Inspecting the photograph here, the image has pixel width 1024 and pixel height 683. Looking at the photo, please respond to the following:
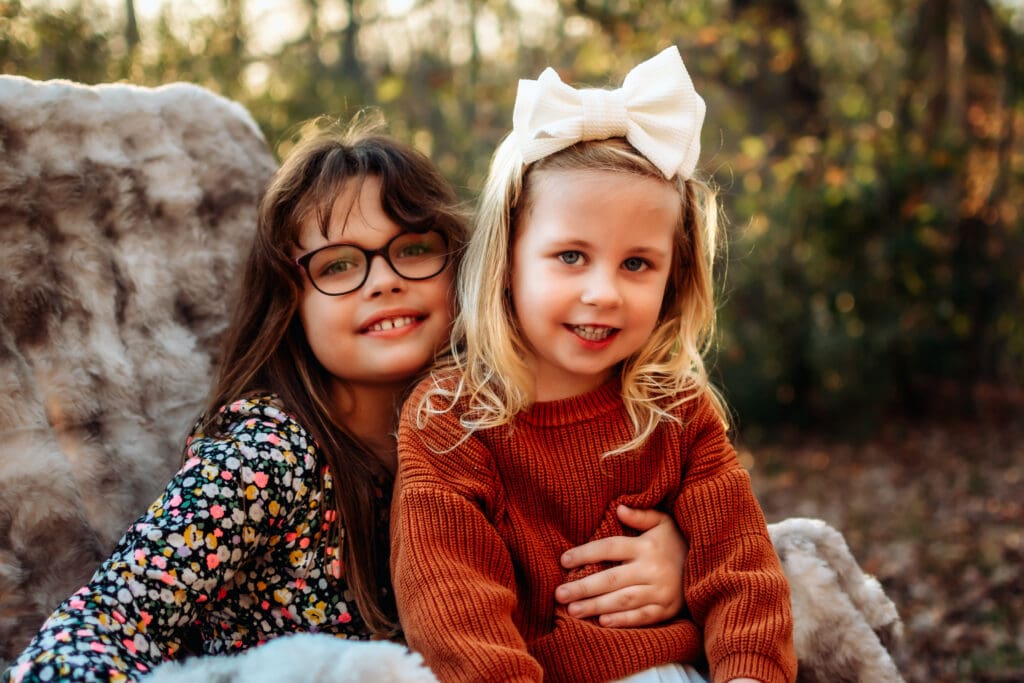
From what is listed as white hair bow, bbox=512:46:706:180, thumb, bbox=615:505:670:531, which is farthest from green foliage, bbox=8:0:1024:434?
thumb, bbox=615:505:670:531

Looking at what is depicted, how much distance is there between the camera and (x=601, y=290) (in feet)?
5.83

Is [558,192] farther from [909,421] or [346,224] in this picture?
[909,421]

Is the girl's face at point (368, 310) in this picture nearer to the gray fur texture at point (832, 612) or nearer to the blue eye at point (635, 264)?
the blue eye at point (635, 264)

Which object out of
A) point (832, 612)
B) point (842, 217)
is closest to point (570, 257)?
point (832, 612)

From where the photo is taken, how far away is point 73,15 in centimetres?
427

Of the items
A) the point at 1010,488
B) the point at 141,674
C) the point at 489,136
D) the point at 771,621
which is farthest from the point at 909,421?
the point at 141,674

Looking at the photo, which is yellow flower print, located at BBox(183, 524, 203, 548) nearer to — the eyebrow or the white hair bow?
the eyebrow

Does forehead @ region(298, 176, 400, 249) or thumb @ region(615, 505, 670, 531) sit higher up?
forehead @ region(298, 176, 400, 249)

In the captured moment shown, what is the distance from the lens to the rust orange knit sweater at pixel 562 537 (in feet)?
5.47

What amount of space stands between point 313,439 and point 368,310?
30 centimetres

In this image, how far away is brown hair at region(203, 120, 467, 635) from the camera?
196 cm

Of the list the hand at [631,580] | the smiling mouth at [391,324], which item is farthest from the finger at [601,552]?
the smiling mouth at [391,324]

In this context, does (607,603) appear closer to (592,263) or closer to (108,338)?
(592,263)

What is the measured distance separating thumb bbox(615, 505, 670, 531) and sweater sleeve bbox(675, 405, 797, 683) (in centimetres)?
5
